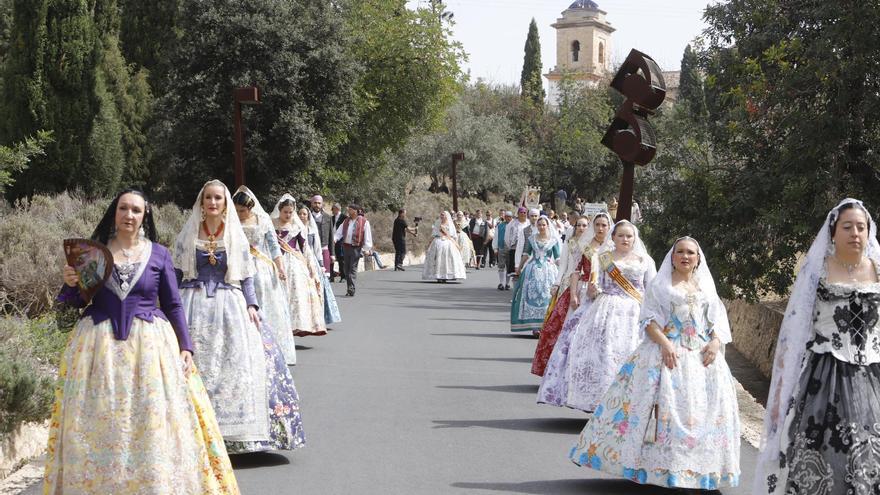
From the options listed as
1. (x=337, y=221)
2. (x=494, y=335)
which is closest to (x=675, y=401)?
(x=494, y=335)

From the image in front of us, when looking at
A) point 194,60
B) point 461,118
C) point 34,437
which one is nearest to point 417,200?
point 461,118

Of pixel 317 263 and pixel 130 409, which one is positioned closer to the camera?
pixel 130 409

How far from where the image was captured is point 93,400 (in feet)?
22.2

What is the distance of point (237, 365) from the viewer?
930cm

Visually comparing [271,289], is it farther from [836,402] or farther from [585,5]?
[585,5]

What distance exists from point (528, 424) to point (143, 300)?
15.9 feet

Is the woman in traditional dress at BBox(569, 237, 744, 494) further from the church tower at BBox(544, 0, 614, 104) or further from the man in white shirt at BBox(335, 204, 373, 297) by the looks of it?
the church tower at BBox(544, 0, 614, 104)

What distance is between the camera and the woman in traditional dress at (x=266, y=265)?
12.2 m

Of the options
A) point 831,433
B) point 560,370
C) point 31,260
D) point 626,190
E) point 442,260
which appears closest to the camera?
point 831,433

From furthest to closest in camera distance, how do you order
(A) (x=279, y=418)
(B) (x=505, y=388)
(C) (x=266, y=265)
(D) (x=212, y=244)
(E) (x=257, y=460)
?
(C) (x=266, y=265)
(B) (x=505, y=388)
(D) (x=212, y=244)
(E) (x=257, y=460)
(A) (x=279, y=418)

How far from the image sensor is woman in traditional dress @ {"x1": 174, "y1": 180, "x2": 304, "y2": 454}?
9.15 m

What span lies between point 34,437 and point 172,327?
2.57 m

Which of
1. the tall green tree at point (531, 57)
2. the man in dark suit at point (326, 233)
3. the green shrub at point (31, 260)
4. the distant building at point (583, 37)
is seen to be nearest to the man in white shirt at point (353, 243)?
the man in dark suit at point (326, 233)

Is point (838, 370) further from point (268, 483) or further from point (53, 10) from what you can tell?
point (53, 10)
